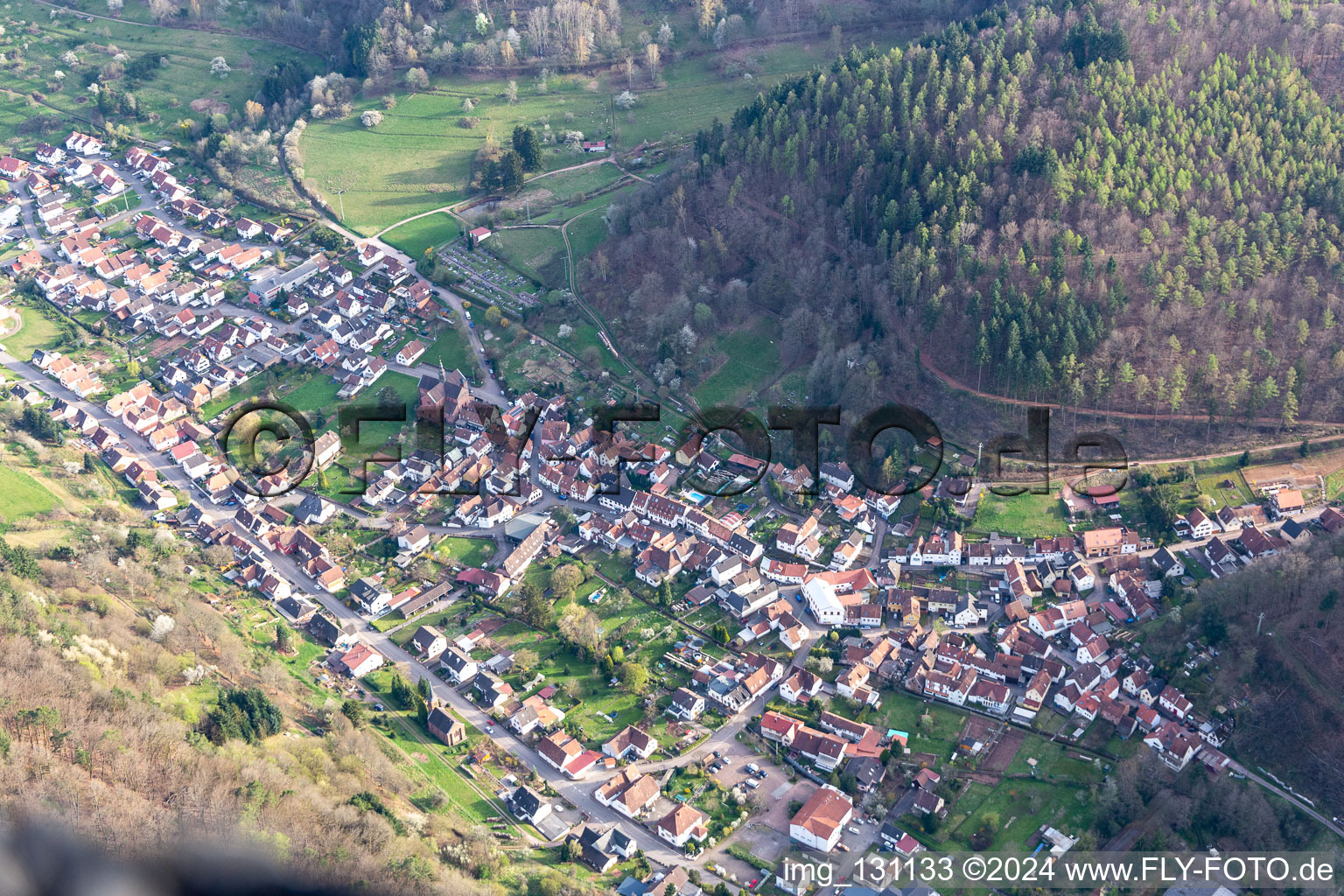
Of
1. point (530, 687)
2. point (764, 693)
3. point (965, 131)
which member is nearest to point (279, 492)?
point (530, 687)

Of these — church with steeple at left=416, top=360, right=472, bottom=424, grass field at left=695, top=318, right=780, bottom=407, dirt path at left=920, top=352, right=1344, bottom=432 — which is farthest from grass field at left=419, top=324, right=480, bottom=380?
dirt path at left=920, top=352, right=1344, bottom=432

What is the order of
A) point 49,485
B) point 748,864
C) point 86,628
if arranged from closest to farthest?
point 748,864, point 86,628, point 49,485

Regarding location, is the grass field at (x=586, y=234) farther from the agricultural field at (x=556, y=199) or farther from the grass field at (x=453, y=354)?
the grass field at (x=453, y=354)

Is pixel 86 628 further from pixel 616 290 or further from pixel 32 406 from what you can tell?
pixel 616 290

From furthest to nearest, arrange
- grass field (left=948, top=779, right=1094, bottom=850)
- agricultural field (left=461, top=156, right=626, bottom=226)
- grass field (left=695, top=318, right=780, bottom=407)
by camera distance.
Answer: agricultural field (left=461, top=156, right=626, bottom=226), grass field (left=695, top=318, right=780, bottom=407), grass field (left=948, top=779, right=1094, bottom=850)

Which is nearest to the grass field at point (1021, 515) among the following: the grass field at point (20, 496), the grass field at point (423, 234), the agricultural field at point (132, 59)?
the grass field at point (423, 234)

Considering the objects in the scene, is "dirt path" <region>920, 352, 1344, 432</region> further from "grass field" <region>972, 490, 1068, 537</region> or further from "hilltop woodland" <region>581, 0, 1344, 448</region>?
"grass field" <region>972, 490, 1068, 537</region>

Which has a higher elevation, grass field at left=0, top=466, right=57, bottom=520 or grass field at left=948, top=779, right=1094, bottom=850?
grass field at left=0, top=466, right=57, bottom=520
